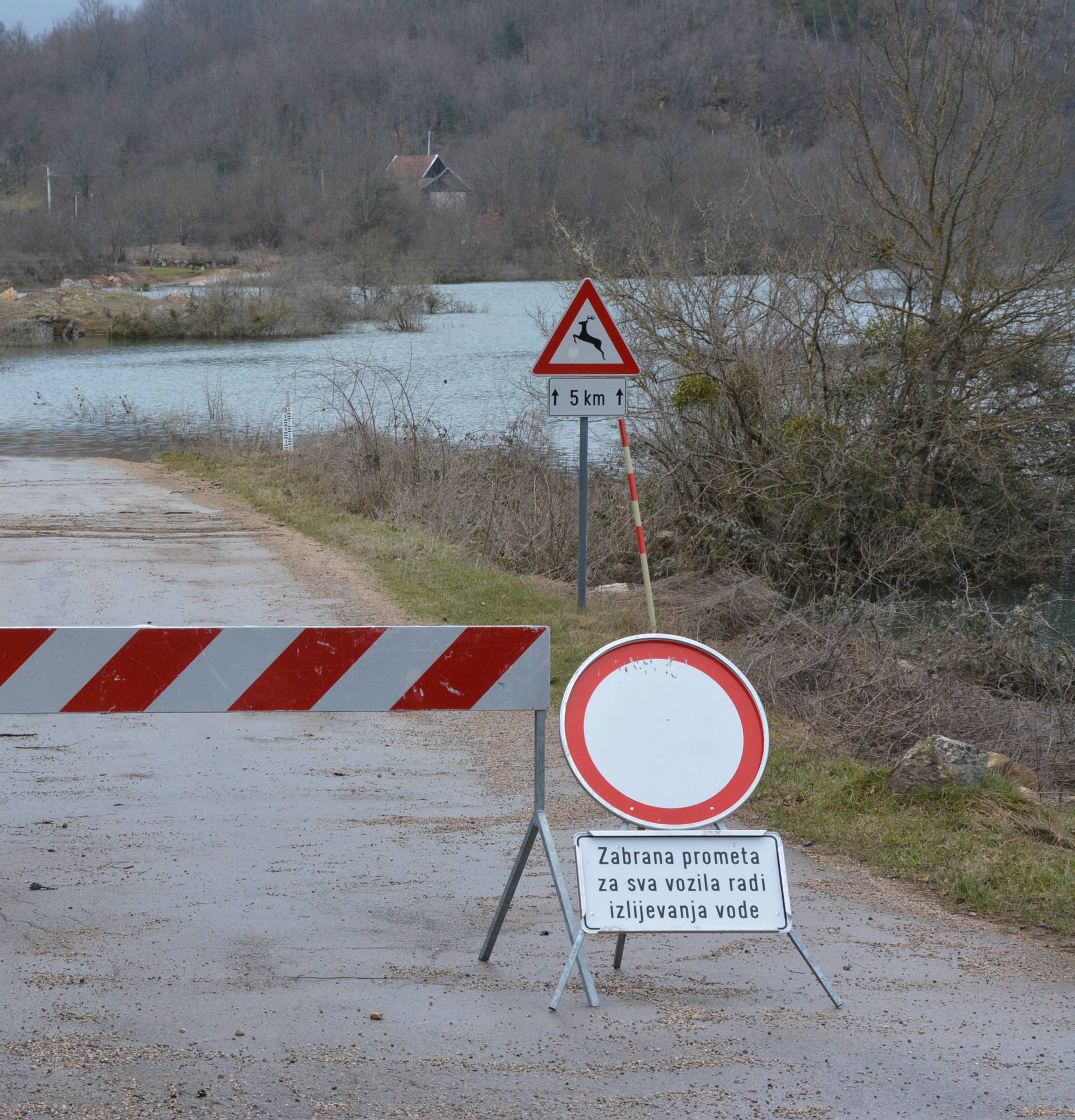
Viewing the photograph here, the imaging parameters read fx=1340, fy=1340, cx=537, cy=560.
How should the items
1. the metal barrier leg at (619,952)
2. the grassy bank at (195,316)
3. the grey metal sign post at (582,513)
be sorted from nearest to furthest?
the metal barrier leg at (619,952) → the grey metal sign post at (582,513) → the grassy bank at (195,316)

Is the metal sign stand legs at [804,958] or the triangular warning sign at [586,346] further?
the triangular warning sign at [586,346]

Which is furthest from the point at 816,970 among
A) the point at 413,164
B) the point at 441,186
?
the point at 413,164

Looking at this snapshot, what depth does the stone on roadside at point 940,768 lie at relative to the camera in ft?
A: 20.6

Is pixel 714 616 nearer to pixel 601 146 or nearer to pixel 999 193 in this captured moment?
pixel 999 193

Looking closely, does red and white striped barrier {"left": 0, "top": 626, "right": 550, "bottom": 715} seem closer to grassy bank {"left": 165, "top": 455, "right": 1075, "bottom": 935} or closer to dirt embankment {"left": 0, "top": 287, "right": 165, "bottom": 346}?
grassy bank {"left": 165, "top": 455, "right": 1075, "bottom": 935}

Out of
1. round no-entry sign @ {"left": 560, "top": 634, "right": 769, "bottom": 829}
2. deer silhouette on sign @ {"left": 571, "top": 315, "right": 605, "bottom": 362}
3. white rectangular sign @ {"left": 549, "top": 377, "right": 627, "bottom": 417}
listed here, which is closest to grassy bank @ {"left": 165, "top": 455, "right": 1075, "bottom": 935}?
round no-entry sign @ {"left": 560, "top": 634, "right": 769, "bottom": 829}

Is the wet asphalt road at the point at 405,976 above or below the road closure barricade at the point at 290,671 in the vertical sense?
below

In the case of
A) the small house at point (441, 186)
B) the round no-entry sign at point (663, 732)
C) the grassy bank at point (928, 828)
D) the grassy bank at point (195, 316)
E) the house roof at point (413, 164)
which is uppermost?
the house roof at point (413, 164)

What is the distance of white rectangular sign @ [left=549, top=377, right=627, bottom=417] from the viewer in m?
10.5

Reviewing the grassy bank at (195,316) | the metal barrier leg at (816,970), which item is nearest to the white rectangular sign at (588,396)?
the metal barrier leg at (816,970)

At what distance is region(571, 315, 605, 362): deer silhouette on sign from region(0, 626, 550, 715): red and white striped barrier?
6.33 meters

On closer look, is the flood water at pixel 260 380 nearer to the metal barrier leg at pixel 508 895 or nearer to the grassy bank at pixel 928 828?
the grassy bank at pixel 928 828

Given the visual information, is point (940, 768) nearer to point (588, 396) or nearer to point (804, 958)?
point (804, 958)

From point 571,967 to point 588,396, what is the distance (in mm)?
6995
